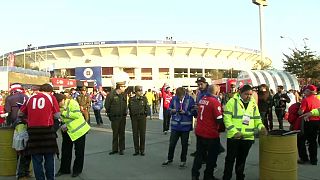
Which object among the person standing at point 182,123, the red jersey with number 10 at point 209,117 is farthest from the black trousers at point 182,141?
the red jersey with number 10 at point 209,117

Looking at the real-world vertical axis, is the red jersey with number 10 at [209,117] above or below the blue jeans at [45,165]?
above

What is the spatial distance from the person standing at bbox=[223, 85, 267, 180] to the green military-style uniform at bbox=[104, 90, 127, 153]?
12.7ft

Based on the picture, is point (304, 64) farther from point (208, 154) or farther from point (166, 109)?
point (208, 154)

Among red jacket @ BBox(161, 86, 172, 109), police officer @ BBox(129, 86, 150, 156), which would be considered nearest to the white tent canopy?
red jacket @ BBox(161, 86, 172, 109)

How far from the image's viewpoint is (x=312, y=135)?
25.9ft

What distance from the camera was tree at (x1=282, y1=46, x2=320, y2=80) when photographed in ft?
119

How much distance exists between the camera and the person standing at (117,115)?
9.41m

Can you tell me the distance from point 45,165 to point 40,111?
91cm

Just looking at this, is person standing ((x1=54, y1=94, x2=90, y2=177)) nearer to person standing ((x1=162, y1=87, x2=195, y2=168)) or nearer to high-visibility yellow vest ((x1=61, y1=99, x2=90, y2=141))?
high-visibility yellow vest ((x1=61, y1=99, x2=90, y2=141))

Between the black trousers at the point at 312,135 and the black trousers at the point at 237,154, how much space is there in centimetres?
237

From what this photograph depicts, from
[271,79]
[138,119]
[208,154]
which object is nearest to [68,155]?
[138,119]

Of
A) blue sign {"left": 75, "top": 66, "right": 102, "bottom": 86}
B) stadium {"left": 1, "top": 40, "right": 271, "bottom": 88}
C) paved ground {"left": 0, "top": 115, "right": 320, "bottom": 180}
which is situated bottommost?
paved ground {"left": 0, "top": 115, "right": 320, "bottom": 180}

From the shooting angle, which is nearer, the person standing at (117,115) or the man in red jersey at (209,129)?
the man in red jersey at (209,129)

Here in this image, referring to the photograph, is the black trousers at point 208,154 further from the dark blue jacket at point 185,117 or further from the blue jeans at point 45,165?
the blue jeans at point 45,165
